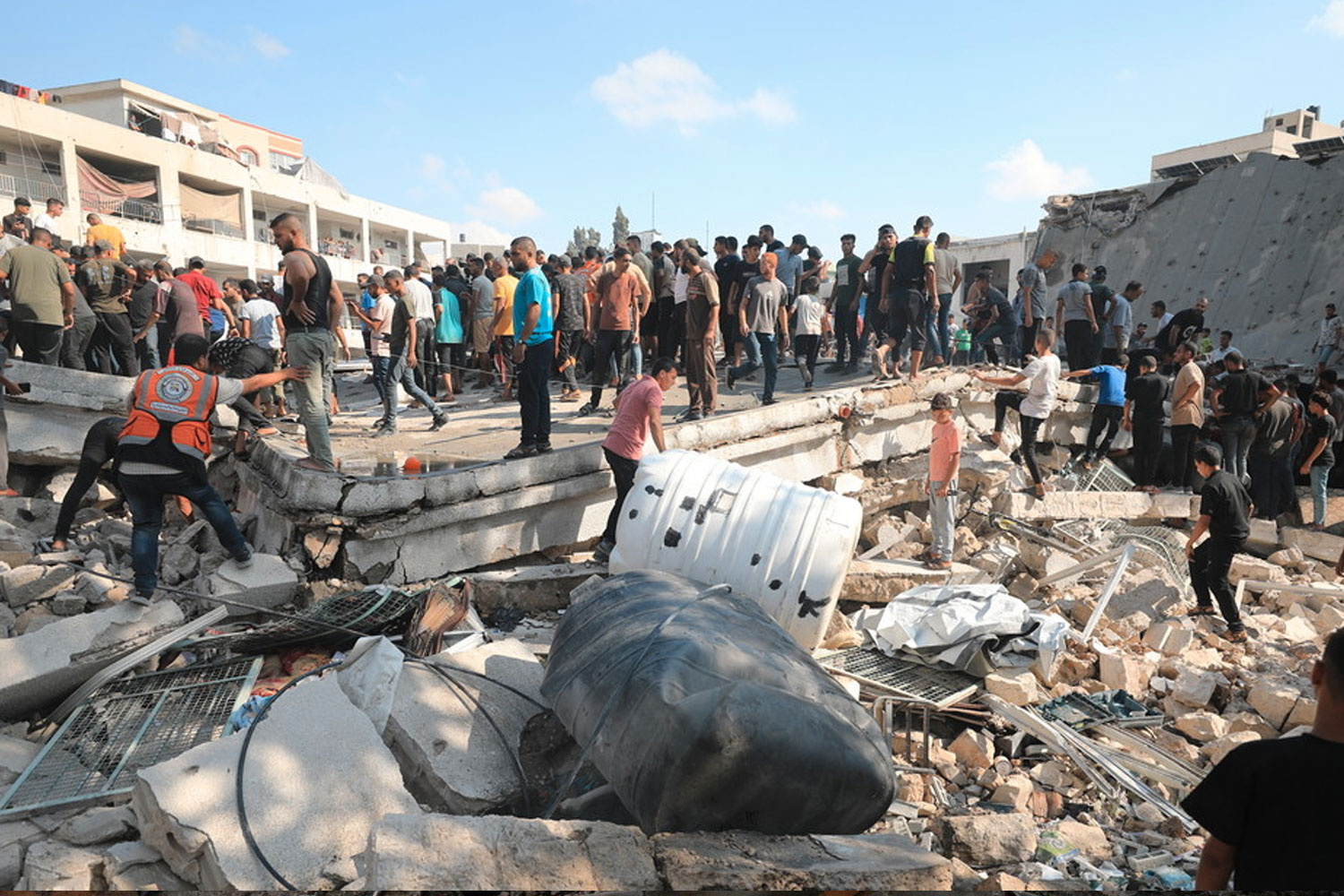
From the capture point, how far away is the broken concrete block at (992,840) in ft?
11.3

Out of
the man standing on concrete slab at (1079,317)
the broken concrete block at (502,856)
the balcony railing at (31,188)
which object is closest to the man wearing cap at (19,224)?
the broken concrete block at (502,856)

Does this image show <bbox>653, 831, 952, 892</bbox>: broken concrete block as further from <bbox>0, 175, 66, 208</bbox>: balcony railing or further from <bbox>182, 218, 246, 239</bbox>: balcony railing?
<bbox>182, 218, 246, 239</bbox>: balcony railing

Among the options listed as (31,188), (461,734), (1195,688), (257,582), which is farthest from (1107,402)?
(31,188)

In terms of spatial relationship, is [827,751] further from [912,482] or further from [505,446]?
[912,482]

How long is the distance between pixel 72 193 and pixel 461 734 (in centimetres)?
2607

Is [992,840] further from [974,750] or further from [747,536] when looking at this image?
[747,536]

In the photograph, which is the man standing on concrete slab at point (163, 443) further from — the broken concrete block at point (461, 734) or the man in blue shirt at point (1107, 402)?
the man in blue shirt at point (1107, 402)

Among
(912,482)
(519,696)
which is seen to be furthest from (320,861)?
(912,482)

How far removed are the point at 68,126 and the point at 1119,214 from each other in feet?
87.5

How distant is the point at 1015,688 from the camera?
514 cm

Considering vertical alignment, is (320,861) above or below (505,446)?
below

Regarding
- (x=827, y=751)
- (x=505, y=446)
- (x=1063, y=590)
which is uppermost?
(x=505, y=446)

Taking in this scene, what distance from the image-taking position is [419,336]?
32.0 ft

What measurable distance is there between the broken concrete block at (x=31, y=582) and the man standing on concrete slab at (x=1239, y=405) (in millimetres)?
10681
